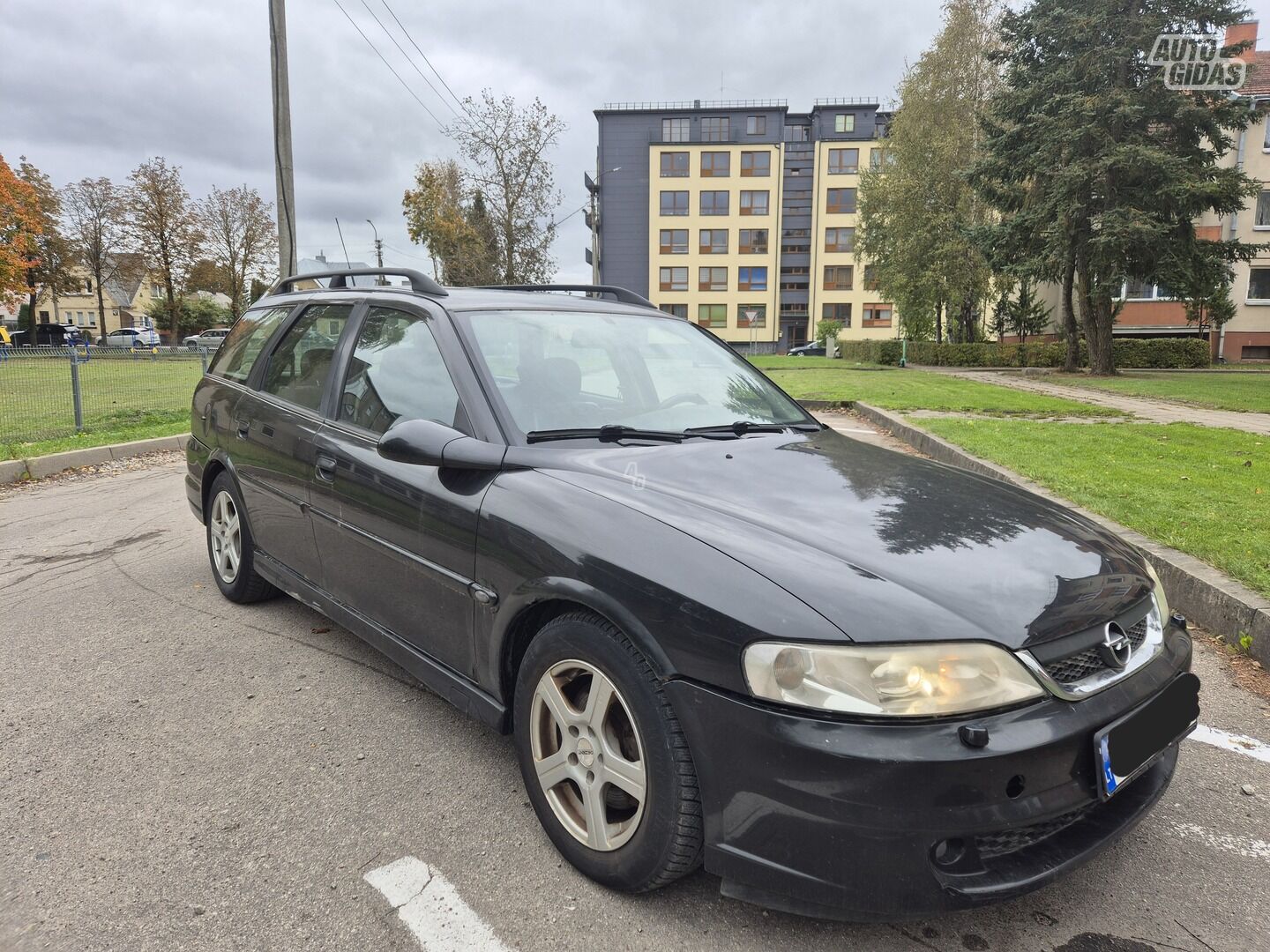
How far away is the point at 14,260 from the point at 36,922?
157 feet

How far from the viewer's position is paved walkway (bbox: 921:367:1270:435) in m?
11.9

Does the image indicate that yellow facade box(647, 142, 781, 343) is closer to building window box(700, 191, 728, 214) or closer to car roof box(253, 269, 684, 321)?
building window box(700, 191, 728, 214)

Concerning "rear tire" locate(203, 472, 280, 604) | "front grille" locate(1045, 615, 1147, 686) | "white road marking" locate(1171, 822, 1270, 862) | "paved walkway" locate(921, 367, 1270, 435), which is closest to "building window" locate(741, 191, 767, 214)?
"paved walkway" locate(921, 367, 1270, 435)

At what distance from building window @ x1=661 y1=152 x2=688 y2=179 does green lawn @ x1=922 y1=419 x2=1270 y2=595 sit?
196 ft

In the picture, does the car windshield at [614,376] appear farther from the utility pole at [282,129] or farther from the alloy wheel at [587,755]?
the utility pole at [282,129]

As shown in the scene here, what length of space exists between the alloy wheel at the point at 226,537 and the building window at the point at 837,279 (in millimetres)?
67418

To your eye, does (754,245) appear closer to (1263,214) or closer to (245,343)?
(1263,214)

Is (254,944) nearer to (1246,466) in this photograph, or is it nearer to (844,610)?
(844,610)

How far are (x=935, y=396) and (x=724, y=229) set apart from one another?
54207mm

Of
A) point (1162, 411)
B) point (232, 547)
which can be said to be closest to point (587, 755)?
point (232, 547)

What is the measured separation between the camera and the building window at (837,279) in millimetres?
67062

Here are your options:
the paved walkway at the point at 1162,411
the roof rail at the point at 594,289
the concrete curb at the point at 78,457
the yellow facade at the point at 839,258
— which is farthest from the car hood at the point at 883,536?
the yellow facade at the point at 839,258

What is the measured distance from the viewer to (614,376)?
3.17 m

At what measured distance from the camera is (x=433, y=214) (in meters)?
43.6
